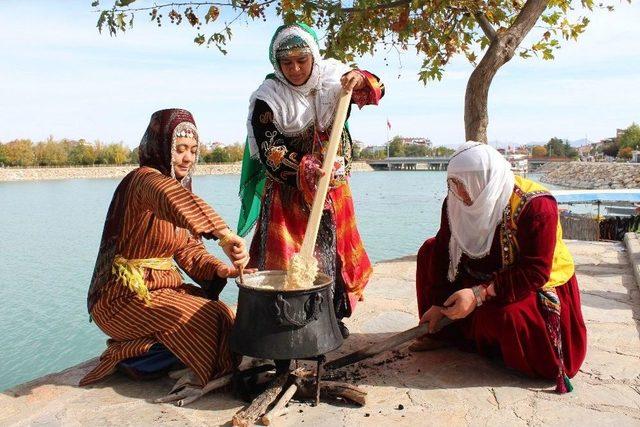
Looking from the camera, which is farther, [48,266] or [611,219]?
[48,266]

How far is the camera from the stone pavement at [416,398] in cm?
225

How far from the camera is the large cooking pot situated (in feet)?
7.14

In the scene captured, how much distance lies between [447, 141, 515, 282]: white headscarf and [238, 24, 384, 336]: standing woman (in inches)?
26.1

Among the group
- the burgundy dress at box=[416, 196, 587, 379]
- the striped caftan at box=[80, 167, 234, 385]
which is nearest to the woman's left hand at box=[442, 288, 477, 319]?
the burgundy dress at box=[416, 196, 587, 379]

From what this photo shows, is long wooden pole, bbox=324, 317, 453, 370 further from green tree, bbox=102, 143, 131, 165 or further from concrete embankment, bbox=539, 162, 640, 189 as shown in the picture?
green tree, bbox=102, 143, 131, 165

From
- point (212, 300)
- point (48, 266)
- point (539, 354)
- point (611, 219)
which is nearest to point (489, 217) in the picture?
point (539, 354)

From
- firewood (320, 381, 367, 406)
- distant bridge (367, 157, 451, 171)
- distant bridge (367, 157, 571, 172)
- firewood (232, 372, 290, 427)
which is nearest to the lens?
firewood (232, 372, 290, 427)

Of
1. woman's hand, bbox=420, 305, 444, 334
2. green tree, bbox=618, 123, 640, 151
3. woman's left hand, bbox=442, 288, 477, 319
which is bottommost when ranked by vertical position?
woman's hand, bbox=420, 305, 444, 334

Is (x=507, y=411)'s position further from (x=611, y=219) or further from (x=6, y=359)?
(x=611, y=219)

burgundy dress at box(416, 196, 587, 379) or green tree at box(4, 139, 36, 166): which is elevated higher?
green tree at box(4, 139, 36, 166)

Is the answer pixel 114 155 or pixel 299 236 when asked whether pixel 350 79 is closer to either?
pixel 299 236

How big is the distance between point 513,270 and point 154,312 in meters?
1.60

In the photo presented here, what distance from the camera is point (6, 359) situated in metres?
5.23

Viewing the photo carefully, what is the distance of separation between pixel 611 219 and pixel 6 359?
1081cm
